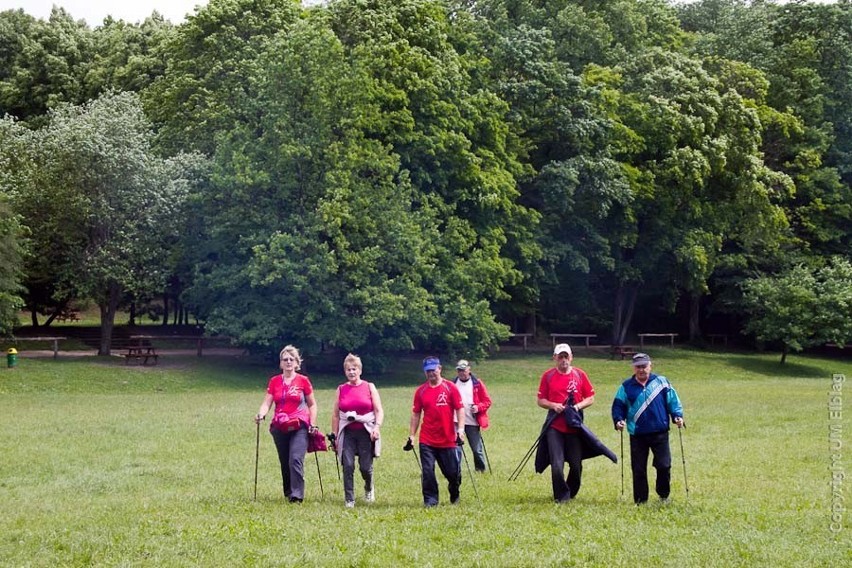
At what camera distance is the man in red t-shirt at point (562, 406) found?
50.5ft

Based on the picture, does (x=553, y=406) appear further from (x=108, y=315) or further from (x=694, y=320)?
(x=694, y=320)

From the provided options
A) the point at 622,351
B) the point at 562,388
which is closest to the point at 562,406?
the point at 562,388

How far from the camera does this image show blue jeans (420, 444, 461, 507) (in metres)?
15.2

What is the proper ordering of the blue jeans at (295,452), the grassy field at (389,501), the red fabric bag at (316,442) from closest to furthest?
the grassy field at (389,501) → the blue jeans at (295,452) → the red fabric bag at (316,442)

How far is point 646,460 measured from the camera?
588 inches

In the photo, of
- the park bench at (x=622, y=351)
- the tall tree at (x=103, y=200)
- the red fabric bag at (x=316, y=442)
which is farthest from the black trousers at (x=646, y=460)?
the park bench at (x=622, y=351)

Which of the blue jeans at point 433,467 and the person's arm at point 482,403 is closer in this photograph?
the blue jeans at point 433,467

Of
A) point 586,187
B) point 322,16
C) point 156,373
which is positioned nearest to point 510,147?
point 586,187

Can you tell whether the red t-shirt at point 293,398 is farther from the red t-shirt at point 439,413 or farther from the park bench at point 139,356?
the park bench at point 139,356

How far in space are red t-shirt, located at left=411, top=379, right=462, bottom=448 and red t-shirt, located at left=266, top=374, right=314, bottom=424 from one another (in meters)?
1.56

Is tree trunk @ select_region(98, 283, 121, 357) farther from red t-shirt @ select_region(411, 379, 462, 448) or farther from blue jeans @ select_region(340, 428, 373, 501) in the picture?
Result: red t-shirt @ select_region(411, 379, 462, 448)

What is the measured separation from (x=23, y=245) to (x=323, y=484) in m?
31.1

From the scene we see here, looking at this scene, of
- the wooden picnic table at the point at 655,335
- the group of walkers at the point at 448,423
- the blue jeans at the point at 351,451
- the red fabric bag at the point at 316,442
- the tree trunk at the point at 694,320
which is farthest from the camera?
the tree trunk at the point at 694,320

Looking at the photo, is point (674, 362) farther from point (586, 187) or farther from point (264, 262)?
point (264, 262)
